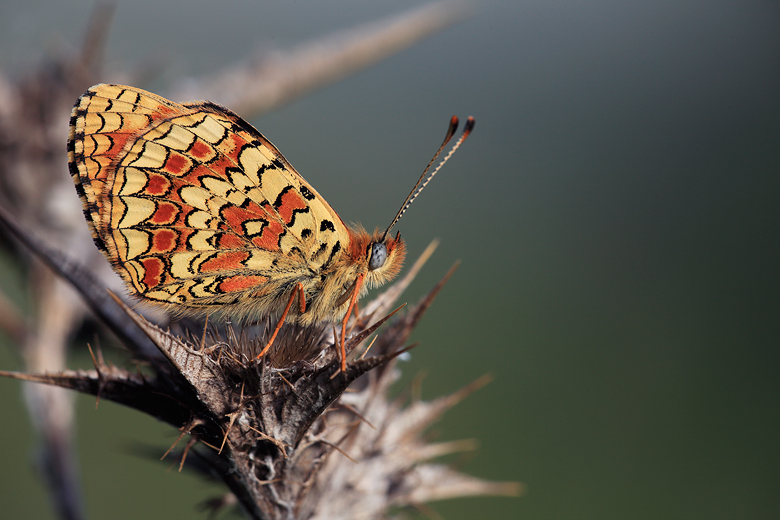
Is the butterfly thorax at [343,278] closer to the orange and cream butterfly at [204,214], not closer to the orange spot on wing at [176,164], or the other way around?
the orange and cream butterfly at [204,214]

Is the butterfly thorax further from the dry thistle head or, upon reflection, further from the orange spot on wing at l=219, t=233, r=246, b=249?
the orange spot on wing at l=219, t=233, r=246, b=249

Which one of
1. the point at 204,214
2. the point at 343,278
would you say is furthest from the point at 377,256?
the point at 204,214

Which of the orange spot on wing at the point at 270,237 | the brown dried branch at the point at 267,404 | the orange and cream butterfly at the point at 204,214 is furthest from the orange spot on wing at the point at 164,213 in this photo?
the brown dried branch at the point at 267,404

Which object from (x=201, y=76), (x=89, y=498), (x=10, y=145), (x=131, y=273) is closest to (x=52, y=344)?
(x=10, y=145)

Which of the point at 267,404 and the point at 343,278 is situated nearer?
the point at 267,404

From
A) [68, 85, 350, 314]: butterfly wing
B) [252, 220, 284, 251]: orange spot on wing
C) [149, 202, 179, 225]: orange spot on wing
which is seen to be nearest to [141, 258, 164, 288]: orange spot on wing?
[68, 85, 350, 314]: butterfly wing

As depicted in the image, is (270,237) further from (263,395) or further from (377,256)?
(263,395)

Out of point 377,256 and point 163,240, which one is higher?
point 377,256
